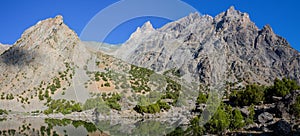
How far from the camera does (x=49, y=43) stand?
11144cm

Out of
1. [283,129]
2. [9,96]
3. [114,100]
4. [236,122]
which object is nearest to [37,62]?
[9,96]

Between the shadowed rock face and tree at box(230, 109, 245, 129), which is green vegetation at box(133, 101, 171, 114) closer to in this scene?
tree at box(230, 109, 245, 129)

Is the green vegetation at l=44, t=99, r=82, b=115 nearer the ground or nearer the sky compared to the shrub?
nearer the sky

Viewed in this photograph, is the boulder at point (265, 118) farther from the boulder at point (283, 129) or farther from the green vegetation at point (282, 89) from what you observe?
the green vegetation at point (282, 89)

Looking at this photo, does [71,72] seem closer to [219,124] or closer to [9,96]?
[9,96]

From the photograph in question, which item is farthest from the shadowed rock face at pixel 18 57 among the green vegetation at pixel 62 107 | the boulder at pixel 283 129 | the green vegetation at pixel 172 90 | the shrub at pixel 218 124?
the boulder at pixel 283 129

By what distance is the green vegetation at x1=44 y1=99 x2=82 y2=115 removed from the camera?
85.3 metres

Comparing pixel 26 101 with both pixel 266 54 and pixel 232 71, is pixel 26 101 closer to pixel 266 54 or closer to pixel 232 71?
pixel 232 71

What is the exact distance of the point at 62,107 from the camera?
88.0 meters

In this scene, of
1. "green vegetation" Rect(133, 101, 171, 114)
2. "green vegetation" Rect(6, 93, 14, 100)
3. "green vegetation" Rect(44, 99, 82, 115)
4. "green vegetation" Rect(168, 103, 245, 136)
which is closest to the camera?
"green vegetation" Rect(168, 103, 245, 136)

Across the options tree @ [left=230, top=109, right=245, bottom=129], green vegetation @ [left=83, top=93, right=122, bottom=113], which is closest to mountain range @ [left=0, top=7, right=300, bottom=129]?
green vegetation @ [left=83, top=93, right=122, bottom=113]

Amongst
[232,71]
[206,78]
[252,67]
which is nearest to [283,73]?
[252,67]

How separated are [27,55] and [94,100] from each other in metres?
42.0

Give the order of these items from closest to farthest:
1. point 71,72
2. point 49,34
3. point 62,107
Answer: point 62,107 → point 71,72 → point 49,34
